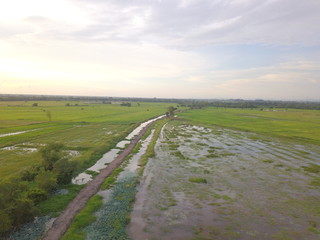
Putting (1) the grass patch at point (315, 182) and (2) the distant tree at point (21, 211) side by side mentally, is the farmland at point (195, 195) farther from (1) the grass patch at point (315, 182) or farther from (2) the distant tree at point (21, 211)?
(2) the distant tree at point (21, 211)

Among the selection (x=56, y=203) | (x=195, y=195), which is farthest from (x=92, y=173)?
(x=195, y=195)

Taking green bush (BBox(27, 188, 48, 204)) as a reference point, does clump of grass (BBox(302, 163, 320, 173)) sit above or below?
above

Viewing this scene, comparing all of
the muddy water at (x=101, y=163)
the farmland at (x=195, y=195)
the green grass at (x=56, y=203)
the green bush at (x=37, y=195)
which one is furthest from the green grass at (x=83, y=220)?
the muddy water at (x=101, y=163)

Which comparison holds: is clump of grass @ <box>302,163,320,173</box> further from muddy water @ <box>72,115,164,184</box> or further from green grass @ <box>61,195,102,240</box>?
muddy water @ <box>72,115,164,184</box>

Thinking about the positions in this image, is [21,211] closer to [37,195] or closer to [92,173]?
[37,195]

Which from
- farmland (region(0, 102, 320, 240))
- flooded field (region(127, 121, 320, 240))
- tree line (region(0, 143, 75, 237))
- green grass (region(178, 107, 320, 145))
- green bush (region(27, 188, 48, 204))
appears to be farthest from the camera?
green grass (region(178, 107, 320, 145))

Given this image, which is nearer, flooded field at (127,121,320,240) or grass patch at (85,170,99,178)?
flooded field at (127,121,320,240)

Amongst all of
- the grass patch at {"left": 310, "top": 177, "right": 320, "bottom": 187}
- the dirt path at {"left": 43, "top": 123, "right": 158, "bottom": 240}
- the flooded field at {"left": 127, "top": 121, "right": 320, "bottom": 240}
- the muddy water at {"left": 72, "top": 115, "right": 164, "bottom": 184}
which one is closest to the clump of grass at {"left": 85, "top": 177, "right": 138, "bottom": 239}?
the flooded field at {"left": 127, "top": 121, "right": 320, "bottom": 240}

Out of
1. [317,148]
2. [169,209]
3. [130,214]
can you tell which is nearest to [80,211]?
[130,214]
